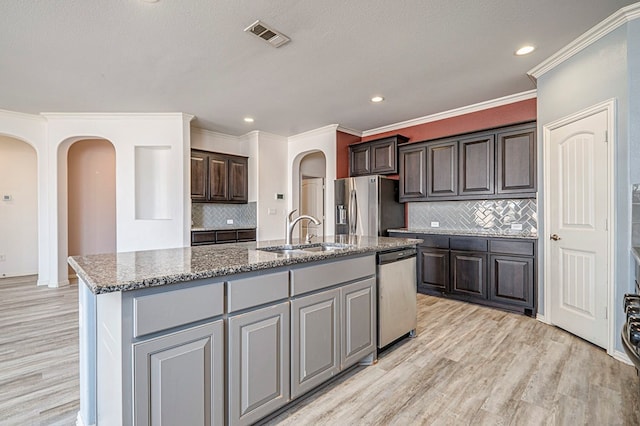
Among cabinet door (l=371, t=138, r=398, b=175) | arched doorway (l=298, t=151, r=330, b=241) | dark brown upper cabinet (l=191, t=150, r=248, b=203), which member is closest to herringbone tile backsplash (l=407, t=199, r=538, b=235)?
cabinet door (l=371, t=138, r=398, b=175)

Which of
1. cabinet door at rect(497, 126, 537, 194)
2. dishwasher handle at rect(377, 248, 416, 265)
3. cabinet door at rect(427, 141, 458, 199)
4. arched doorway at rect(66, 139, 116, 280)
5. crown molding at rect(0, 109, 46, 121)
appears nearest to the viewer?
dishwasher handle at rect(377, 248, 416, 265)

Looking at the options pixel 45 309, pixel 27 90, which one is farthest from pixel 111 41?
pixel 45 309

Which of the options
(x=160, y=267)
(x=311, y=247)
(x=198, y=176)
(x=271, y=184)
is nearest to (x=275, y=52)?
(x=311, y=247)

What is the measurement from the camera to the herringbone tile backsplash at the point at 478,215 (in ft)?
13.0

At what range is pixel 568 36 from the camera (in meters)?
2.64

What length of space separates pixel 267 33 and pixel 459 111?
122 inches

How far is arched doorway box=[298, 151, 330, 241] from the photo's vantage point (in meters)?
6.81

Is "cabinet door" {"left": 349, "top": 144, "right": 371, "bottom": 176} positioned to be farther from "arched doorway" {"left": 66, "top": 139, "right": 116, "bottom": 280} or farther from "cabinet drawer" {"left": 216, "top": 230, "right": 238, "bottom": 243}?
Answer: "arched doorway" {"left": 66, "top": 139, "right": 116, "bottom": 280}

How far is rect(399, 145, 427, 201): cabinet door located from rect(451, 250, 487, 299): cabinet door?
1066 millimetres

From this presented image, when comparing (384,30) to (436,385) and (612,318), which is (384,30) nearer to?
(436,385)

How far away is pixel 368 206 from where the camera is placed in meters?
4.83

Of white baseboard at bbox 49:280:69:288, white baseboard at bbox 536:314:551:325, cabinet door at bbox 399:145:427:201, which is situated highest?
cabinet door at bbox 399:145:427:201

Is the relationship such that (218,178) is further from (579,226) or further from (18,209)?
(579,226)

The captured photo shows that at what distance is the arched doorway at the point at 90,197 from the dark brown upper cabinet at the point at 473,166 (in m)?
5.35
